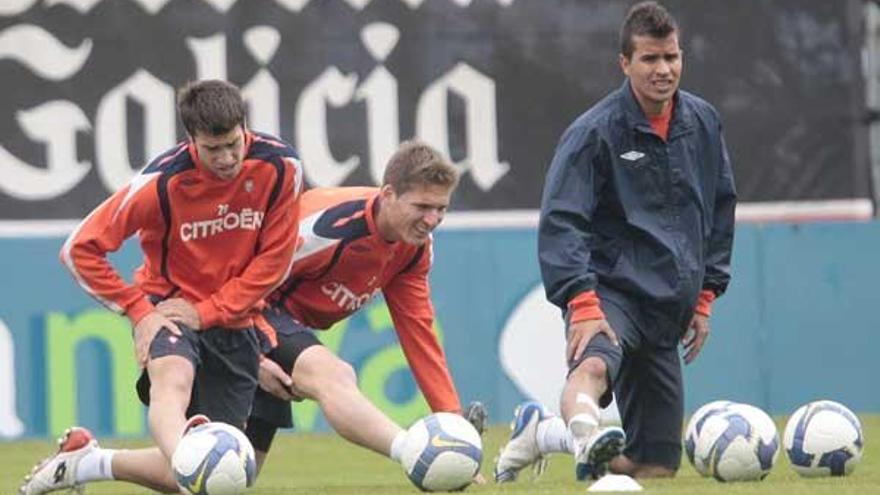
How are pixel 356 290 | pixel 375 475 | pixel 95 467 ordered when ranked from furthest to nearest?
pixel 375 475
pixel 356 290
pixel 95 467

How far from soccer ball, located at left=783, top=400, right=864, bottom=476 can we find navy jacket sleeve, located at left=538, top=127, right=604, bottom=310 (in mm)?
1079

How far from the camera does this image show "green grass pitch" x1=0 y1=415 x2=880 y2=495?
33.0ft

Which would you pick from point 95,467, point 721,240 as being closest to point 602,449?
point 721,240

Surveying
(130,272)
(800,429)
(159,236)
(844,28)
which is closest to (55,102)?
(130,272)

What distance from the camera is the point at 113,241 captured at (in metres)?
10.4

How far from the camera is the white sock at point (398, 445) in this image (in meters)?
9.92

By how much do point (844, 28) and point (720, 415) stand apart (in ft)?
25.6

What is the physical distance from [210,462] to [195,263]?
1.35 meters

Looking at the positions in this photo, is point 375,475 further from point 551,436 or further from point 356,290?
point 356,290

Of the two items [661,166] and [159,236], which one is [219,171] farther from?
[661,166]

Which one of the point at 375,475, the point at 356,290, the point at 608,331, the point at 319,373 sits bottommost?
the point at 375,475

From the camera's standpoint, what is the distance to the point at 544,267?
10.6m

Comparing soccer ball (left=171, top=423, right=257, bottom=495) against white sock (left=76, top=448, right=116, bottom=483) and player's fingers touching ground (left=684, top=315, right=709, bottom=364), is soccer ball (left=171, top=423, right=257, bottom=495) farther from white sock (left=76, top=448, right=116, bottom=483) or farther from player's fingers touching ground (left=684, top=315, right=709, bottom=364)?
player's fingers touching ground (left=684, top=315, right=709, bottom=364)

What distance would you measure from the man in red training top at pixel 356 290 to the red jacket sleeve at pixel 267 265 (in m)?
0.42
